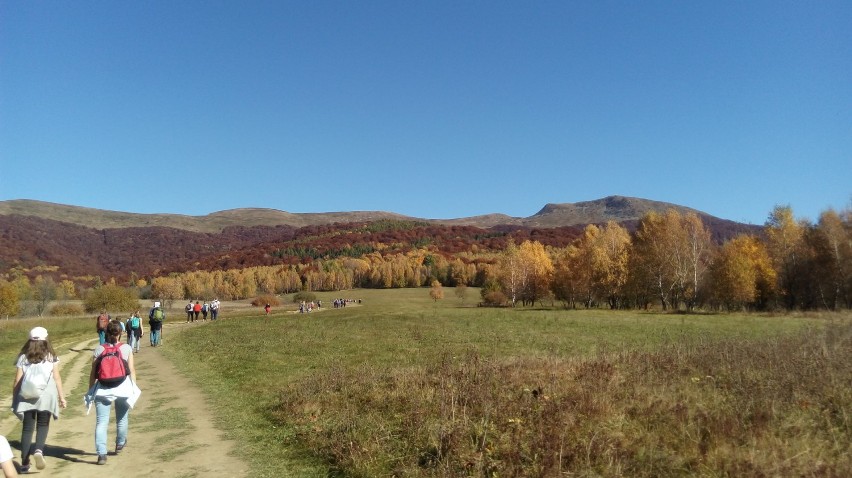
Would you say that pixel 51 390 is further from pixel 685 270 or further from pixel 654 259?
pixel 654 259

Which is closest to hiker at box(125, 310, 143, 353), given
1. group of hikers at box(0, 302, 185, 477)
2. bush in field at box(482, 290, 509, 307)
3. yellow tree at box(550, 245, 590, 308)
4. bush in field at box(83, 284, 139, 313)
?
group of hikers at box(0, 302, 185, 477)

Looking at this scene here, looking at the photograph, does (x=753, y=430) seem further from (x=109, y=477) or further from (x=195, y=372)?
(x=195, y=372)

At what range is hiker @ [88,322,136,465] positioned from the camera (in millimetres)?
8938

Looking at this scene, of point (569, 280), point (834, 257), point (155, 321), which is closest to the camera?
→ point (155, 321)

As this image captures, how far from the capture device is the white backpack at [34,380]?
8516 millimetres

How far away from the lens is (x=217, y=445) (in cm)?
992

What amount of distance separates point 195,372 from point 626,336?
21090 millimetres

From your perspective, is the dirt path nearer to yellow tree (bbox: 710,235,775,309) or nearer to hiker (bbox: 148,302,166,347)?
hiker (bbox: 148,302,166,347)

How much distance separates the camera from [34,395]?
8531 millimetres

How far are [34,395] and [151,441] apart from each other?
241cm

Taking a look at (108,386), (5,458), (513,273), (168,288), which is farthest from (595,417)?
(168,288)

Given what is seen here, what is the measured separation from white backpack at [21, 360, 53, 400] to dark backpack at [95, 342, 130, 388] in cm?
71

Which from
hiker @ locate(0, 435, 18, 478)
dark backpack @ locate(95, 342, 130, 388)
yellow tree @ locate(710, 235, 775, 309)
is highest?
yellow tree @ locate(710, 235, 775, 309)

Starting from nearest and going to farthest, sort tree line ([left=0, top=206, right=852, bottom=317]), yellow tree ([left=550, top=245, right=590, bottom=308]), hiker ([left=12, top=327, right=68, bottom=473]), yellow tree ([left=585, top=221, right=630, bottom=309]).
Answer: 1. hiker ([left=12, top=327, right=68, bottom=473])
2. tree line ([left=0, top=206, right=852, bottom=317])
3. yellow tree ([left=585, top=221, right=630, bottom=309])
4. yellow tree ([left=550, top=245, right=590, bottom=308])
